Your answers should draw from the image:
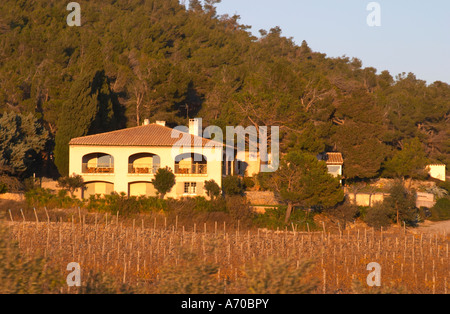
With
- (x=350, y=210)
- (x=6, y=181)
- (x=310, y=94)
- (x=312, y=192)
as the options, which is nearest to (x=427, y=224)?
(x=350, y=210)

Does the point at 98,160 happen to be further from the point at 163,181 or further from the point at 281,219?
the point at 281,219

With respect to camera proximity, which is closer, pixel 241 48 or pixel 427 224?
pixel 427 224

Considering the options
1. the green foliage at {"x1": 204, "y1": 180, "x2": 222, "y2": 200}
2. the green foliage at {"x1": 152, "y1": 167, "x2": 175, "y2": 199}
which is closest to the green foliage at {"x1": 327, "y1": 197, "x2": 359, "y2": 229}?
the green foliage at {"x1": 204, "y1": 180, "x2": 222, "y2": 200}

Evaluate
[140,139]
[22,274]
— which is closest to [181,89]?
[140,139]

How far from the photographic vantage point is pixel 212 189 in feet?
107

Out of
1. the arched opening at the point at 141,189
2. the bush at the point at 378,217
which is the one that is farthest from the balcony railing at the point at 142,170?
the bush at the point at 378,217

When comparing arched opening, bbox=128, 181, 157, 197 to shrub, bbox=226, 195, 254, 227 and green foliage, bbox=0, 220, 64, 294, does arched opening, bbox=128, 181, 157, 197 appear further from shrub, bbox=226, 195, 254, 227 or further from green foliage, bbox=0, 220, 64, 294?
green foliage, bbox=0, 220, 64, 294

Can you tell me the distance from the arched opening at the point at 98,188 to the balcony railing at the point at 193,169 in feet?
12.8

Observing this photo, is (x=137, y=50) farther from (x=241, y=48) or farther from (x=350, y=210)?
(x=350, y=210)

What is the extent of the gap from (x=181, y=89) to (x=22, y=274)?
35.8m

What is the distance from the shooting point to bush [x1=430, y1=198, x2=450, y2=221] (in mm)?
37206

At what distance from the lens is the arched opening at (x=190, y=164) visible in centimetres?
3375

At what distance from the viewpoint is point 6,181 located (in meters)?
32.2
